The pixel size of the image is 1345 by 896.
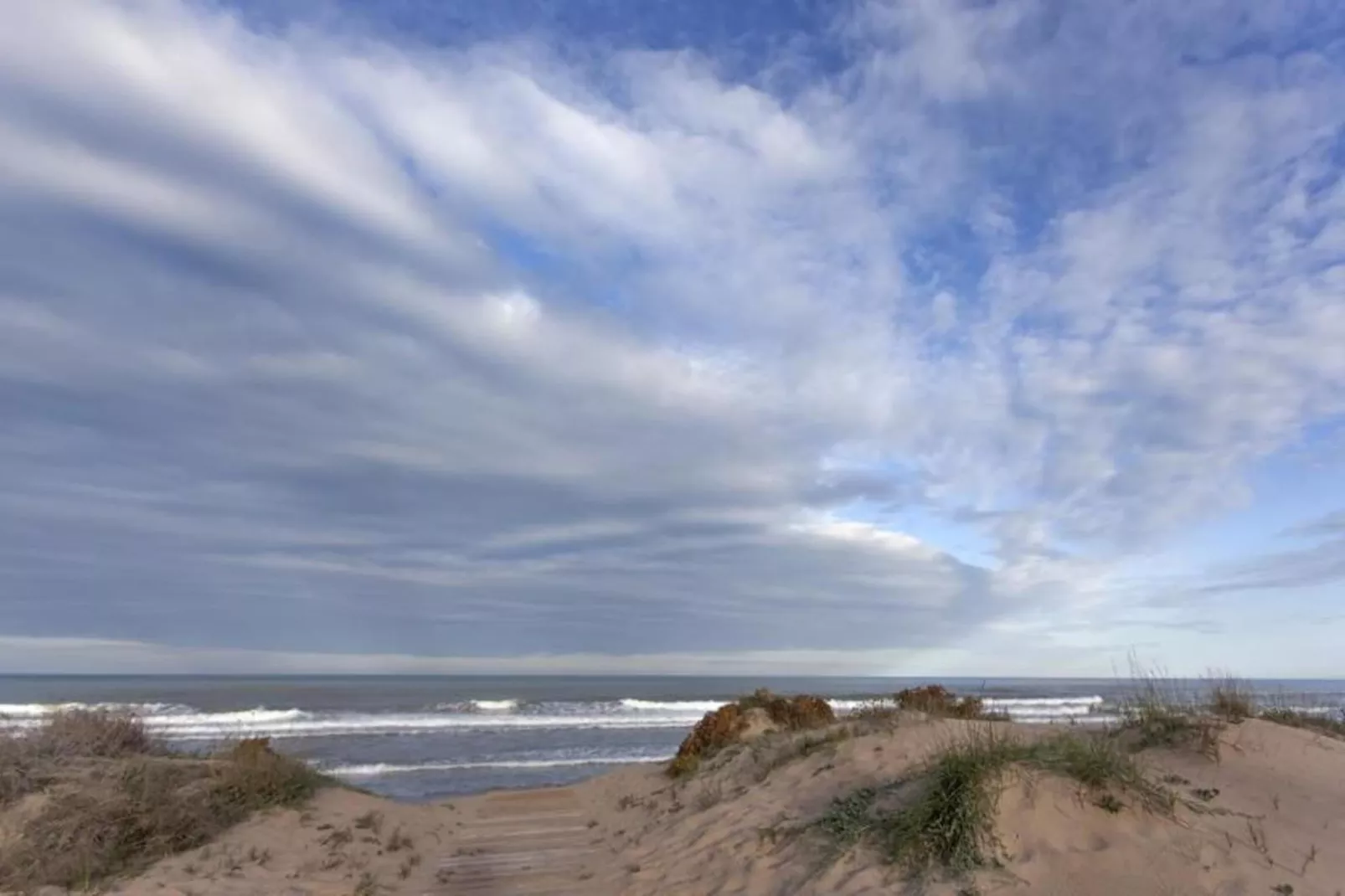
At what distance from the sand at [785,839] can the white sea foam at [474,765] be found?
7.85m

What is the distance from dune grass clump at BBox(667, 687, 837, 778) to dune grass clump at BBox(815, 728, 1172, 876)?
8.10 m

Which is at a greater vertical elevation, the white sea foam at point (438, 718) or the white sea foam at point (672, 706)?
the white sea foam at point (672, 706)

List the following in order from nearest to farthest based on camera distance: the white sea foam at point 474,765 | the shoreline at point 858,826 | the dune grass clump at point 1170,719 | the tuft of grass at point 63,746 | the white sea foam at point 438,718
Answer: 1. the shoreline at point 858,826
2. the dune grass clump at point 1170,719
3. the tuft of grass at point 63,746
4. the white sea foam at point 474,765
5. the white sea foam at point 438,718

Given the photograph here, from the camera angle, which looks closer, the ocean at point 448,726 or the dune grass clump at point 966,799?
the dune grass clump at point 966,799

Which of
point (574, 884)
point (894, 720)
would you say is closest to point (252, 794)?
point (574, 884)

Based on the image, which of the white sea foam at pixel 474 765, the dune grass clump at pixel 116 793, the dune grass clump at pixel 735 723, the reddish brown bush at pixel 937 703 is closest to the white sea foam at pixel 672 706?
the white sea foam at pixel 474 765

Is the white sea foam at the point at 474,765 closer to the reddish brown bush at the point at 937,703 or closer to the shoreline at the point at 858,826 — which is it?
the reddish brown bush at the point at 937,703

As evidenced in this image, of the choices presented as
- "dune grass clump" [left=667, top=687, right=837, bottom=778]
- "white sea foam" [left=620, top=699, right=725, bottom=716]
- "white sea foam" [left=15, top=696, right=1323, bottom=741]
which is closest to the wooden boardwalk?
"dune grass clump" [left=667, top=687, right=837, bottom=778]

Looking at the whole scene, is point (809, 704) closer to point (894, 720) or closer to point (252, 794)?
point (894, 720)

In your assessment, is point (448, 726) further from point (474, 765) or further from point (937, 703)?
point (937, 703)

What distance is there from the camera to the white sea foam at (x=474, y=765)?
22.0 metres

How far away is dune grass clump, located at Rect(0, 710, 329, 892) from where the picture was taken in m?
8.68

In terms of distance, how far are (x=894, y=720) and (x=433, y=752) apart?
59.3 feet

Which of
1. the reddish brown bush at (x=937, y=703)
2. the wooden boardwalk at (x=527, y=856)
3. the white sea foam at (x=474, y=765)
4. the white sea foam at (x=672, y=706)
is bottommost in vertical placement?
the wooden boardwalk at (x=527, y=856)
